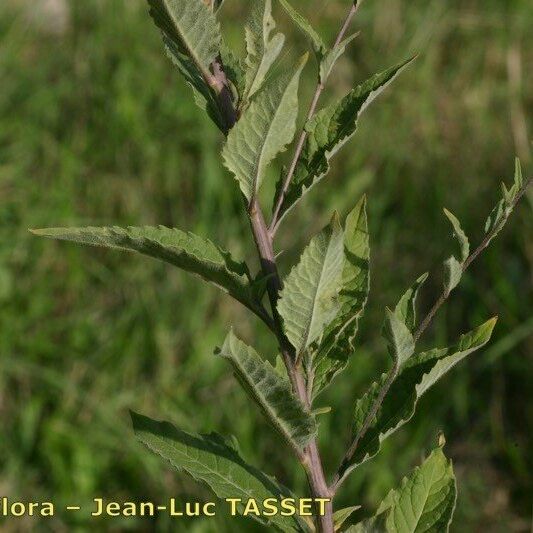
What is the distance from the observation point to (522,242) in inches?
134

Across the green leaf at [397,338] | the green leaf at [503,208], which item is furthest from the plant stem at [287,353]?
the green leaf at [503,208]

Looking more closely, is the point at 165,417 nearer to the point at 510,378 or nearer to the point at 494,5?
the point at 510,378

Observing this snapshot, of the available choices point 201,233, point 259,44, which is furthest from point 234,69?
point 201,233

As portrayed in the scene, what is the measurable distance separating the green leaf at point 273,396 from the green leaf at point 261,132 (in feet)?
0.60

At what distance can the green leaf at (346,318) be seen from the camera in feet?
3.57

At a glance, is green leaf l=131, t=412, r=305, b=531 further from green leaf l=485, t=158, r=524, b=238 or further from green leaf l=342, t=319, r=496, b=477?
green leaf l=485, t=158, r=524, b=238

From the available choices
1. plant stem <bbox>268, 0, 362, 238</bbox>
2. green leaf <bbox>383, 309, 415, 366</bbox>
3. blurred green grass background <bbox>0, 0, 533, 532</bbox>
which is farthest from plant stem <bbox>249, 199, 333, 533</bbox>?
blurred green grass background <bbox>0, 0, 533, 532</bbox>

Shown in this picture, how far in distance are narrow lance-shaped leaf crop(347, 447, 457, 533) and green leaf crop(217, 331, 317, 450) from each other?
157 mm

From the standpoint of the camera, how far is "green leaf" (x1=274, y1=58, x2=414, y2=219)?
1.02 metres

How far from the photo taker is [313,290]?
3.19 feet

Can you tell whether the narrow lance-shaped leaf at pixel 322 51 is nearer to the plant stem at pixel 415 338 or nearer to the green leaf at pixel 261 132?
the green leaf at pixel 261 132

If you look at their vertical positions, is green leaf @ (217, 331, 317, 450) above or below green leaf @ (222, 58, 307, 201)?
below

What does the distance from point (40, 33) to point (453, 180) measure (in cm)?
200

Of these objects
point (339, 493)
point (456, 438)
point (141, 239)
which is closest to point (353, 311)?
point (141, 239)
